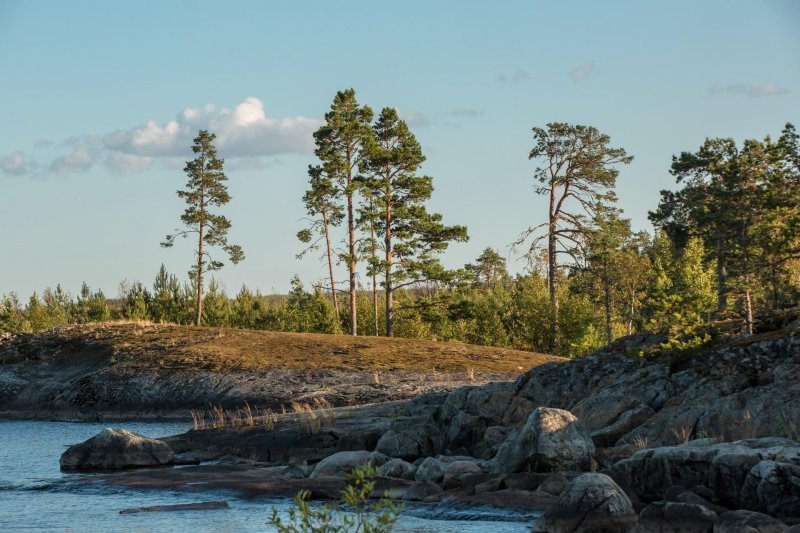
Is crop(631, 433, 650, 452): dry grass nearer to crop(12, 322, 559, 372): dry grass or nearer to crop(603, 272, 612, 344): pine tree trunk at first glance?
crop(12, 322, 559, 372): dry grass

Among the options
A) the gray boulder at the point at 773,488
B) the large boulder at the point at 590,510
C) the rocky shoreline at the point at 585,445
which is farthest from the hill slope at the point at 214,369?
the gray boulder at the point at 773,488

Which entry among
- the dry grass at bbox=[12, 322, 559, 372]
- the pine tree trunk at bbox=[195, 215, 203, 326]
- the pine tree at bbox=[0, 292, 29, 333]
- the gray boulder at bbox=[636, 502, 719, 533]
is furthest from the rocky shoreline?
the pine tree at bbox=[0, 292, 29, 333]

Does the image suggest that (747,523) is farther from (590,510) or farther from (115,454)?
(115,454)

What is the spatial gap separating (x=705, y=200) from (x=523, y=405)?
2243cm

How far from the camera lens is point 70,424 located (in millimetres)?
57438

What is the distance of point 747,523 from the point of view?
58.1ft

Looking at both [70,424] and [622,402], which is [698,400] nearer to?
[622,402]

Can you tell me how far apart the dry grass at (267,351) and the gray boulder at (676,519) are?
35.7 m

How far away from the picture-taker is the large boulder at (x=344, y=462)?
28984 mm

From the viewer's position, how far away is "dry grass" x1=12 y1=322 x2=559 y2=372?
60781 millimetres

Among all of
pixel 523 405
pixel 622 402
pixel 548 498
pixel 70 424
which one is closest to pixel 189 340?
pixel 70 424

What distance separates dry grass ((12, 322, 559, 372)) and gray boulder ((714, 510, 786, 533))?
36.6 m

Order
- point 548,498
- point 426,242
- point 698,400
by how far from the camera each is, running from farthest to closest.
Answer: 1. point 426,242
2. point 698,400
3. point 548,498

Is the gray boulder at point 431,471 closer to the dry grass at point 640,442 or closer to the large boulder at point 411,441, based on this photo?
the large boulder at point 411,441
